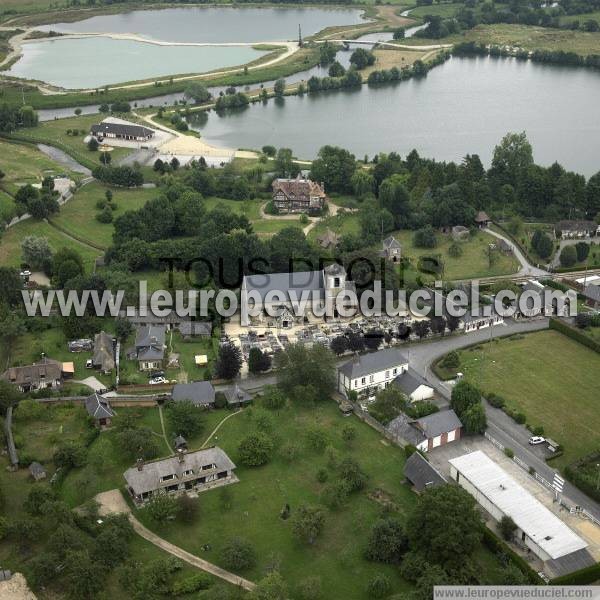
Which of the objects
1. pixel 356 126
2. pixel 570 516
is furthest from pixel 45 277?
pixel 356 126

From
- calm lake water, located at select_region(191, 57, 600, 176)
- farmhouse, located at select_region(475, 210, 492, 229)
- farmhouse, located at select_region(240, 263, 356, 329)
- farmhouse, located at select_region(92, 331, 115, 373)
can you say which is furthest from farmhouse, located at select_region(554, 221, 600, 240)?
farmhouse, located at select_region(92, 331, 115, 373)

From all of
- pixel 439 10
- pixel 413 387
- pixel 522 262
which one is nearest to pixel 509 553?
pixel 413 387

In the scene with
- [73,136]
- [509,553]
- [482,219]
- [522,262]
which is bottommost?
[509,553]

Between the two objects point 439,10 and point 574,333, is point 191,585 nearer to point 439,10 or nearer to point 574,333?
point 574,333

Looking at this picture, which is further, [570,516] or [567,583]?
[570,516]

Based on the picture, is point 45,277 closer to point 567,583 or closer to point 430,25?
point 567,583
